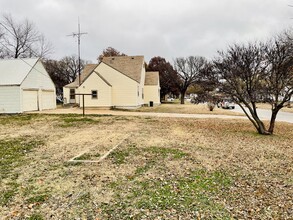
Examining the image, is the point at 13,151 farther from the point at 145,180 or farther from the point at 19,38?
the point at 19,38

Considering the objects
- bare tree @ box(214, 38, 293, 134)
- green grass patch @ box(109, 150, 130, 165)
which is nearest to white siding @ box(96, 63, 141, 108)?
bare tree @ box(214, 38, 293, 134)

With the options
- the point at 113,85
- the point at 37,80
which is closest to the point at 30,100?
the point at 37,80

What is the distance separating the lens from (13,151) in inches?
298

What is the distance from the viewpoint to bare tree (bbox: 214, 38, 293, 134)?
423 inches

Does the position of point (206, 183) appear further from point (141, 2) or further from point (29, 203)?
point (141, 2)

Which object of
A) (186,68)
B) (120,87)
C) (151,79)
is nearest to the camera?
(120,87)

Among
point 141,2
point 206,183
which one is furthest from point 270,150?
point 141,2

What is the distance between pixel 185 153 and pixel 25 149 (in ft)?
16.6

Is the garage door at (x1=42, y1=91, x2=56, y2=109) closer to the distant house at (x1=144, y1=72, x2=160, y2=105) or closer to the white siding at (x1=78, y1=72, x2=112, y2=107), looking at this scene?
the white siding at (x1=78, y1=72, x2=112, y2=107)

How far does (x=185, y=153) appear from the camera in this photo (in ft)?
24.0

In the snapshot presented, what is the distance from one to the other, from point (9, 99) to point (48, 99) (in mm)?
5123

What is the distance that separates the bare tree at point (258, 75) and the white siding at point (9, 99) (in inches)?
653

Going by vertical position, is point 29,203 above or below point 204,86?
below

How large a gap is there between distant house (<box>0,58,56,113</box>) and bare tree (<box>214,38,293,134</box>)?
16.6 meters
